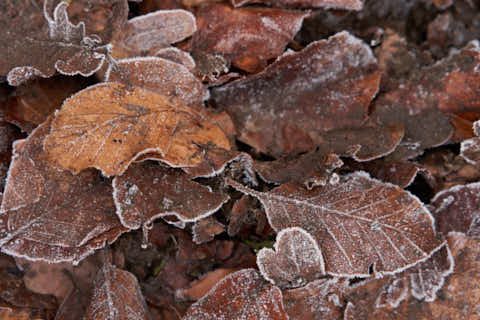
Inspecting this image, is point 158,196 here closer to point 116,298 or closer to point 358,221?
point 116,298

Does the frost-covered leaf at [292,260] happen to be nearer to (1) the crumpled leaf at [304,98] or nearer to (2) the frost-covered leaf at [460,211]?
(1) the crumpled leaf at [304,98]

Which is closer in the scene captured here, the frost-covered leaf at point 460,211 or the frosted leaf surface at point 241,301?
the frosted leaf surface at point 241,301

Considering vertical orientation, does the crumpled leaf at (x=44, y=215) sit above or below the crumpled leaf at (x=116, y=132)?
below

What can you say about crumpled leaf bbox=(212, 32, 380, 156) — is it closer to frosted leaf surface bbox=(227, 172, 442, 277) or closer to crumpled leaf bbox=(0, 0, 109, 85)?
frosted leaf surface bbox=(227, 172, 442, 277)

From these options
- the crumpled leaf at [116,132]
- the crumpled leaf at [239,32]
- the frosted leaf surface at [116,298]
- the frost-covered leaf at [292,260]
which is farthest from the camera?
the crumpled leaf at [239,32]

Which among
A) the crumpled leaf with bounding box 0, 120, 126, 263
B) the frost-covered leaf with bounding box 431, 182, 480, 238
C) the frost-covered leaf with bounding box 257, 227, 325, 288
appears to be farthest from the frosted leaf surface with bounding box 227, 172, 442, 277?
the crumpled leaf with bounding box 0, 120, 126, 263

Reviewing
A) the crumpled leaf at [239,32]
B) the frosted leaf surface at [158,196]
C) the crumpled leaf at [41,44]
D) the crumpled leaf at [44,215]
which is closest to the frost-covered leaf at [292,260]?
the frosted leaf surface at [158,196]

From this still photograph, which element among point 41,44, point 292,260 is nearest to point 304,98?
point 292,260
